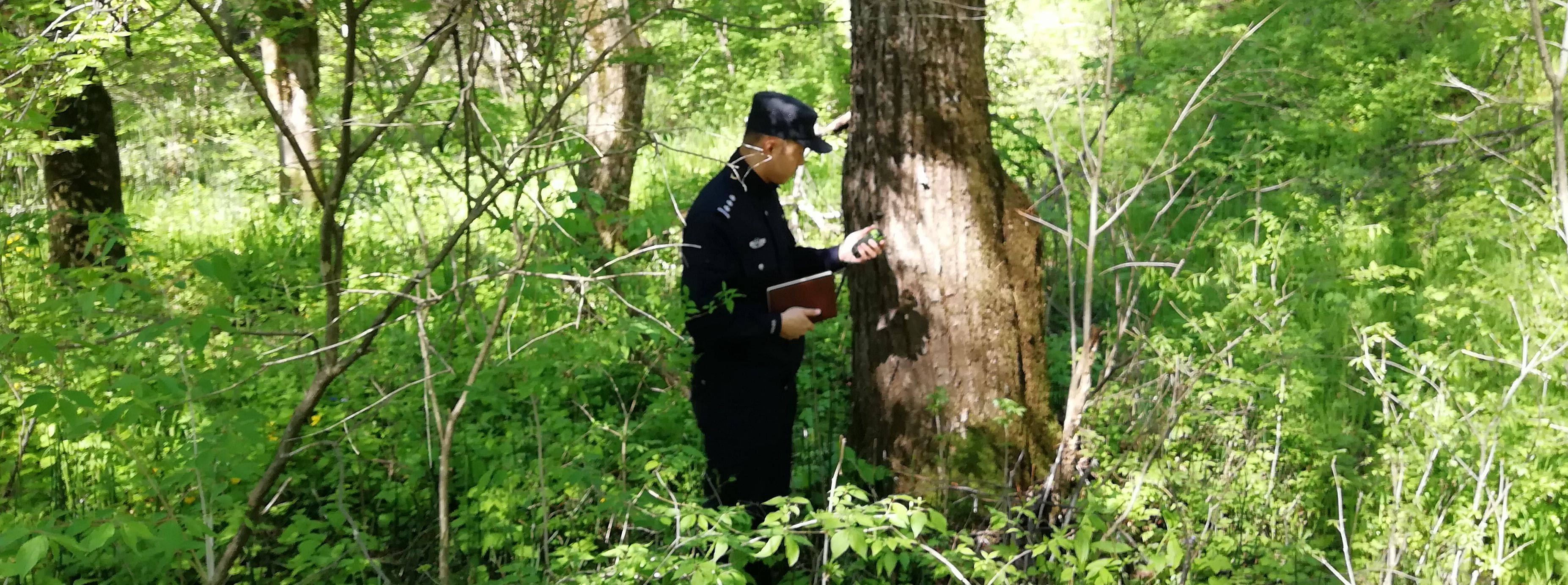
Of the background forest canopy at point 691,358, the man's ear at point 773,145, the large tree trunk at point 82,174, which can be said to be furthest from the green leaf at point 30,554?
the large tree trunk at point 82,174

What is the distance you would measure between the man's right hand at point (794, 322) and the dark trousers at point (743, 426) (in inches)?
6.8

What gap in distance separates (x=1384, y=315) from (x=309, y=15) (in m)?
5.29

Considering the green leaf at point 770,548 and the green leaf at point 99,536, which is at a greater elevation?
the green leaf at point 99,536

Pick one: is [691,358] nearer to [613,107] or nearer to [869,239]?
[869,239]

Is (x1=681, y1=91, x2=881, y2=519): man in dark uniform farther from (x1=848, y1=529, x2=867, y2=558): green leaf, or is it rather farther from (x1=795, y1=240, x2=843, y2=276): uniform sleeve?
(x1=848, y1=529, x2=867, y2=558): green leaf

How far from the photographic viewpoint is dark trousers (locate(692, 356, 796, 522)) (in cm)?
359

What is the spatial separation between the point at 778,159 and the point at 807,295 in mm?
481

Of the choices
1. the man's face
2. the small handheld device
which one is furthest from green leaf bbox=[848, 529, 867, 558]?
the man's face

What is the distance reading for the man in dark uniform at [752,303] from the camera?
344 cm

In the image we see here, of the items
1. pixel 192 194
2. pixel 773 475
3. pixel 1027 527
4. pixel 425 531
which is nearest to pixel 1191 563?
pixel 1027 527

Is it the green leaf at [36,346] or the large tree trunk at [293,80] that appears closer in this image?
the green leaf at [36,346]

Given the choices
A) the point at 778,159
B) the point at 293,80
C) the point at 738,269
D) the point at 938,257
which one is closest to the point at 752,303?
the point at 738,269

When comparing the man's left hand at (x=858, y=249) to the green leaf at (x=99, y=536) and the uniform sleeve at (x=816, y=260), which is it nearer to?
the uniform sleeve at (x=816, y=260)

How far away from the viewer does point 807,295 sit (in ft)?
11.7
